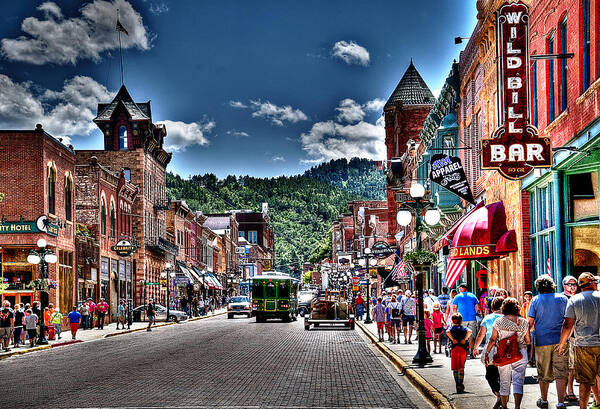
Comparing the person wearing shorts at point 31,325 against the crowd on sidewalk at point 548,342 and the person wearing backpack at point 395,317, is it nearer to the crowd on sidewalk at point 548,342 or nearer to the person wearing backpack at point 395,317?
the person wearing backpack at point 395,317

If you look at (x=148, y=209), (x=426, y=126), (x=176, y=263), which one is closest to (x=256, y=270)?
(x=176, y=263)

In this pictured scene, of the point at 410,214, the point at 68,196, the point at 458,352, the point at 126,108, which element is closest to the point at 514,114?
the point at 410,214

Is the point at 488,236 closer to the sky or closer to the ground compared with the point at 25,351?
closer to the sky

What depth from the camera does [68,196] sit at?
160ft

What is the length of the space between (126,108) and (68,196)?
2392 cm

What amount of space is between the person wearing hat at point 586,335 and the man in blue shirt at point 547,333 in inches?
29.7

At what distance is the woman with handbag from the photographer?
11.6 metres

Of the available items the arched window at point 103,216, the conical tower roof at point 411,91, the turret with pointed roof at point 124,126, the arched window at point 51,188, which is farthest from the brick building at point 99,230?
the conical tower roof at point 411,91

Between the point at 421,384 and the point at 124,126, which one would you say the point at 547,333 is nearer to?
the point at 421,384

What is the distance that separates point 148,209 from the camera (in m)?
71.5

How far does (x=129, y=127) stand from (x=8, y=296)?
3021 cm

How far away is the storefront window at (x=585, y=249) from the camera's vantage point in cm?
1805

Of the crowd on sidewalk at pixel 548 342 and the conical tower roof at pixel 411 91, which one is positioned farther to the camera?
the conical tower roof at pixel 411 91

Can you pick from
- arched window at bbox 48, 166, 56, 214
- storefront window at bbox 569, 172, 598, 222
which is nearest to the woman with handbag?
storefront window at bbox 569, 172, 598, 222
